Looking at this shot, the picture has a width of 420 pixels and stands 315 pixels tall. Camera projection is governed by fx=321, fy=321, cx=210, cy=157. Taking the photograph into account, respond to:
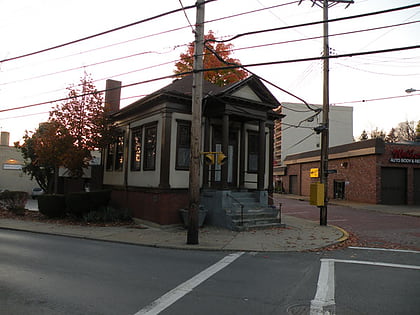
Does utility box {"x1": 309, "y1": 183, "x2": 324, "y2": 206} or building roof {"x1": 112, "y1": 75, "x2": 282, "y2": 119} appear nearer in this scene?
building roof {"x1": 112, "y1": 75, "x2": 282, "y2": 119}

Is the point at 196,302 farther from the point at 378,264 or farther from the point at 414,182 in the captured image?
the point at 414,182

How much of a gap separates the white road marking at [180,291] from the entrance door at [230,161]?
7305mm

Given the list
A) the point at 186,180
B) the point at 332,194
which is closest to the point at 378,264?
the point at 186,180

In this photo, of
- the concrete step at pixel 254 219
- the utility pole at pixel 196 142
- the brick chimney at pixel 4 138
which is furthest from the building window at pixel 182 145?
the brick chimney at pixel 4 138

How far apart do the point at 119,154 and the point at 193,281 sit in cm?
1323

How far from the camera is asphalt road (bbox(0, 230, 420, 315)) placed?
15.9 ft

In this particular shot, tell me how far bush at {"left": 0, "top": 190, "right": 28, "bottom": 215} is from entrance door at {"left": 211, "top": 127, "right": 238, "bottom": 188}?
10671mm

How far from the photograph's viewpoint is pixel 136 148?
54.1 ft

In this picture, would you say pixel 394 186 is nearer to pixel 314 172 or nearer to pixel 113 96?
pixel 314 172

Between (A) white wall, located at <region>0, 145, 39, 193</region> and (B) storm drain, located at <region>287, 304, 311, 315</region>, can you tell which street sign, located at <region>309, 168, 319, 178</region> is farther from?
(B) storm drain, located at <region>287, 304, 311, 315</region>

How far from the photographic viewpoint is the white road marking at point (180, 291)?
4699 mm

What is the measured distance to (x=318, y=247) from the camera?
10.1 meters

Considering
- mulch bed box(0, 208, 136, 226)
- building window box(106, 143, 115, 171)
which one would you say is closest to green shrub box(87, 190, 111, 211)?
mulch bed box(0, 208, 136, 226)

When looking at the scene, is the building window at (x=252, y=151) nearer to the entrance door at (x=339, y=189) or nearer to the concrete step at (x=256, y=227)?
the concrete step at (x=256, y=227)
